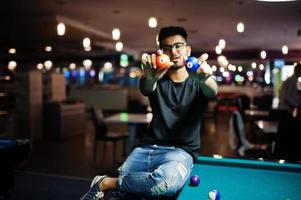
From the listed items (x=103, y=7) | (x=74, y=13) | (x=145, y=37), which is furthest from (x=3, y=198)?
(x=145, y=37)

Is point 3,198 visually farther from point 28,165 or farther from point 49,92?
point 49,92

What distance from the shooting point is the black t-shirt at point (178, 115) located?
2.16m

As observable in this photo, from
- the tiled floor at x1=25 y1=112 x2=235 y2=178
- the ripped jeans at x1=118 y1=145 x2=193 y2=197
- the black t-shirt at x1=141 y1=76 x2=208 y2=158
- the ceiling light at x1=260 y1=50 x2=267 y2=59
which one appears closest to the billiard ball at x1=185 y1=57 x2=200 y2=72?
the black t-shirt at x1=141 y1=76 x2=208 y2=158

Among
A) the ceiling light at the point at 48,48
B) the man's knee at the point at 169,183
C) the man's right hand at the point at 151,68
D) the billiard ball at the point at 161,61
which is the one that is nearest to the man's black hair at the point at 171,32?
the man's right hand at the point at 151,68

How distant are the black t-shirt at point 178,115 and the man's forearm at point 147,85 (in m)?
0.07

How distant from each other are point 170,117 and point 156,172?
1.79ft

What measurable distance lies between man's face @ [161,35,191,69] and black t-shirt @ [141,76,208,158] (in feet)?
0.49

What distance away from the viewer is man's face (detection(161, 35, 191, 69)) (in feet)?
7.32

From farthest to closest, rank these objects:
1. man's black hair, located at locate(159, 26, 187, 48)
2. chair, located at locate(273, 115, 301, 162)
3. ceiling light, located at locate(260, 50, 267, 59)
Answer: ceiling light, located at locate(260, 50, 267, 59) → chair, located at locate(273, 115, 301, 162) → man's black hair, located at locate(159, 26, 187, 48)

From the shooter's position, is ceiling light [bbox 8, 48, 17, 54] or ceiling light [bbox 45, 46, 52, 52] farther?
ceiling light [bbox 45, 46, 52, 52]

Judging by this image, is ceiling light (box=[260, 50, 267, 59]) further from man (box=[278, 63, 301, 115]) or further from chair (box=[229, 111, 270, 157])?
chair (box=[229, 111, 270, 157])

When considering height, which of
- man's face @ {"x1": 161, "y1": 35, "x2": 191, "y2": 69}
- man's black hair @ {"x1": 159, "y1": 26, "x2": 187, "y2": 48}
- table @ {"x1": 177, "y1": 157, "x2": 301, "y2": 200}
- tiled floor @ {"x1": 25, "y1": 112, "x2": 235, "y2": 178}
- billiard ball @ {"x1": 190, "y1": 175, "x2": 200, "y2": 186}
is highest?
man's black hair @ {"x1": 159, "y1": 26, "x2": 187, "y2": 48}

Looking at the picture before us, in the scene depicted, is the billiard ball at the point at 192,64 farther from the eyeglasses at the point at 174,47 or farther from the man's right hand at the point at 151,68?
the eyeglasses at the point at 174,47

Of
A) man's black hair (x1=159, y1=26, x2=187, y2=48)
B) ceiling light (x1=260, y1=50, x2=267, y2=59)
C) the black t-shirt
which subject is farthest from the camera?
ceiling light (x1=260, y1=50, x2=267, y2=59)
